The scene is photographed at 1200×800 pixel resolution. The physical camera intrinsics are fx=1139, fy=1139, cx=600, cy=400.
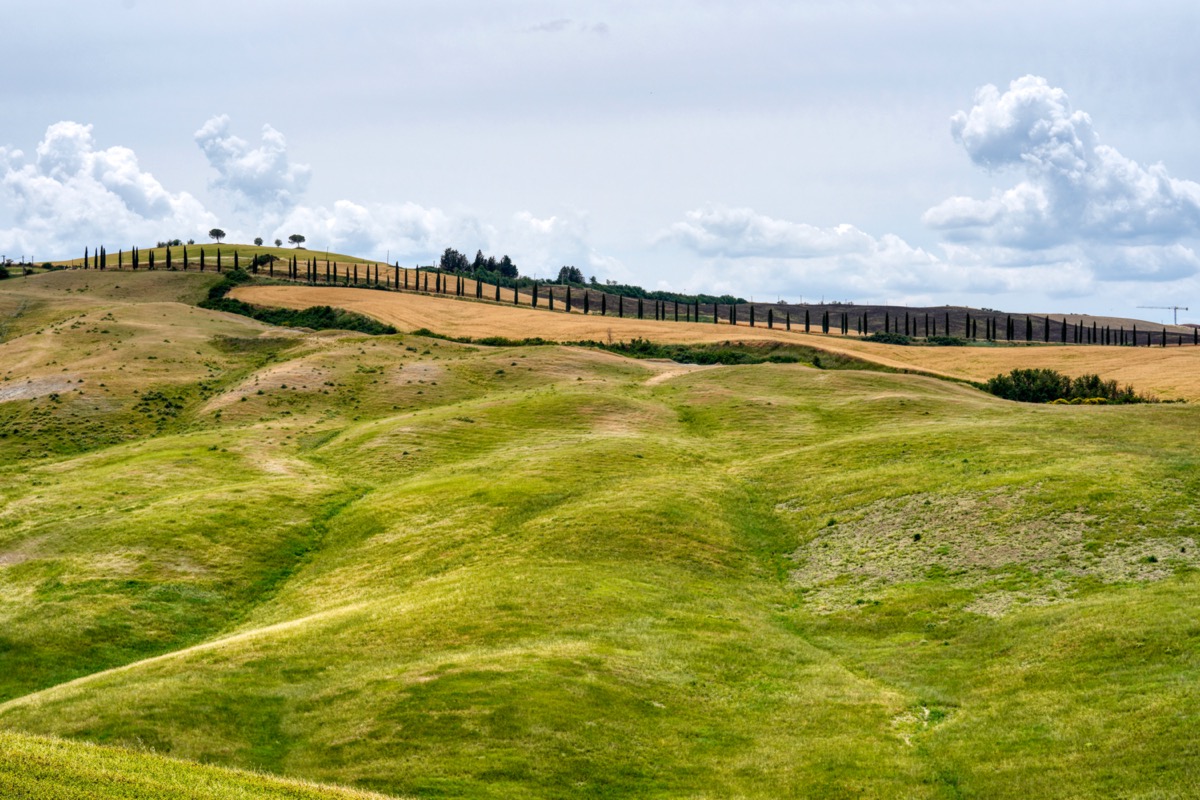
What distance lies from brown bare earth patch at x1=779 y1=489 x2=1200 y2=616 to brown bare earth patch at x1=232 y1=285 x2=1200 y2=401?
53.7 m

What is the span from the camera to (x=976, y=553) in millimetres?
48219

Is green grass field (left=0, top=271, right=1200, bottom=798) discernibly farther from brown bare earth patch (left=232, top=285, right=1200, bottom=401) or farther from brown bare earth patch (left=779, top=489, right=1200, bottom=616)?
brown bare earth patch (left=232, top=285, right=1200, bottom=401)

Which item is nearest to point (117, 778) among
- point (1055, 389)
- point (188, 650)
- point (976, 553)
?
point (188, 650)

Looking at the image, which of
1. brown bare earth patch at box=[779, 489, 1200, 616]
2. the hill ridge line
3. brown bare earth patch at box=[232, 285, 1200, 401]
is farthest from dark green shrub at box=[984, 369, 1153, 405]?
the hill ridge line

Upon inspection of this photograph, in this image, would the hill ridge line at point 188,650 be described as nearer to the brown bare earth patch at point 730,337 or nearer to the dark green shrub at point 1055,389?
→ the dark green shrub at point 1055,389

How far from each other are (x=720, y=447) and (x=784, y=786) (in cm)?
4829

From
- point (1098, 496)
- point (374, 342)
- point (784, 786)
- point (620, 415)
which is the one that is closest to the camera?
point (784, 786)

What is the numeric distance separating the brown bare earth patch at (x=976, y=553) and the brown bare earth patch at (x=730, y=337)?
53692 millimetres

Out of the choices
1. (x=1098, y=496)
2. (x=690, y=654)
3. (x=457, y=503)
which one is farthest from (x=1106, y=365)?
(x=690, y=654)

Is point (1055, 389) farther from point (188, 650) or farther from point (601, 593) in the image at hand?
point (188, 650)

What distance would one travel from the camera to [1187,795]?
24.1 m

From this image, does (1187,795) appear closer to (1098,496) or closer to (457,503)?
(1098,496)

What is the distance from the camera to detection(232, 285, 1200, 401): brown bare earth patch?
377ft

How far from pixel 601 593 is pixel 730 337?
90.4 meters
